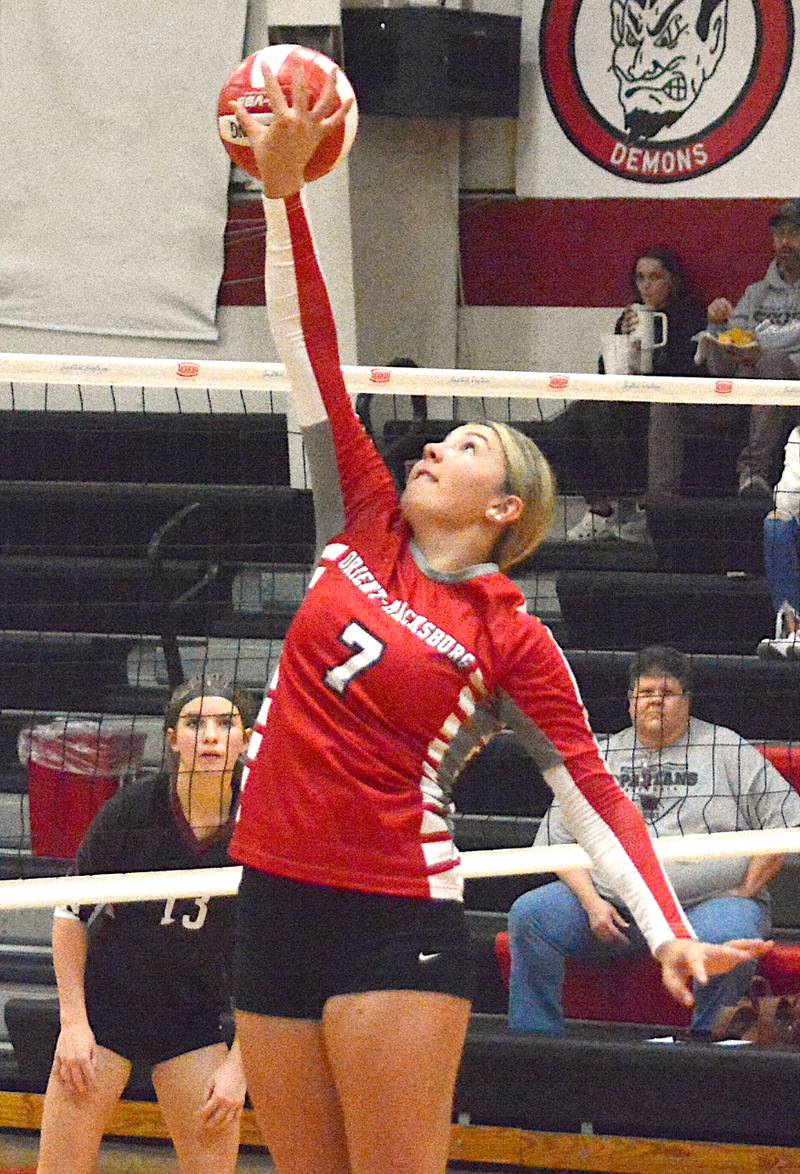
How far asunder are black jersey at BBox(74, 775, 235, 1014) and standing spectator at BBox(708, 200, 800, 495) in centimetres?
349

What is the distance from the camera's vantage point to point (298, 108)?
99.3 inches

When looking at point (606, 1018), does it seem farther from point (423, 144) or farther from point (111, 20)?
point (111, 20)

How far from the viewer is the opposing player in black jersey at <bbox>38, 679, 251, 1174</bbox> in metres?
3.88

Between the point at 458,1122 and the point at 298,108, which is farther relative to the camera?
the point at 458,1122

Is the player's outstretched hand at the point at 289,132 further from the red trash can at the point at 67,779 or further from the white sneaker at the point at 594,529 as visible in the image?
the white sneaker at the point at 594,529

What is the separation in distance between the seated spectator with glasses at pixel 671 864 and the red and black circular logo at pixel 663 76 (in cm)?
395

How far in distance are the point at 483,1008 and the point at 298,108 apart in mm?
3545

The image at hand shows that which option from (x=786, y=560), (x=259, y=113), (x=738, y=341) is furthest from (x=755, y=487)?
(x=259, y=113)

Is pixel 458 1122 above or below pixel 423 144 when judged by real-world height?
below

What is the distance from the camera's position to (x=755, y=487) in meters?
6.89

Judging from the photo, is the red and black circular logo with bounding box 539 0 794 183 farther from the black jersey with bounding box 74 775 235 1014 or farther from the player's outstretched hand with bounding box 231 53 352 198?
the player's outstretched hand with bounding box 231 53 352 198

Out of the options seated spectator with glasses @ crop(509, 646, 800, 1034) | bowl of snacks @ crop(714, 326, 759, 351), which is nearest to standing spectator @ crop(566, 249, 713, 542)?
bowl of snacks @ crop(714, 326, 759, 351)

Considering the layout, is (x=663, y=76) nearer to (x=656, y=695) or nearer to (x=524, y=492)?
(x=656, y=695)

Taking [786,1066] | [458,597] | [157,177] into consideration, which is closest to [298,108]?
[458,597]
